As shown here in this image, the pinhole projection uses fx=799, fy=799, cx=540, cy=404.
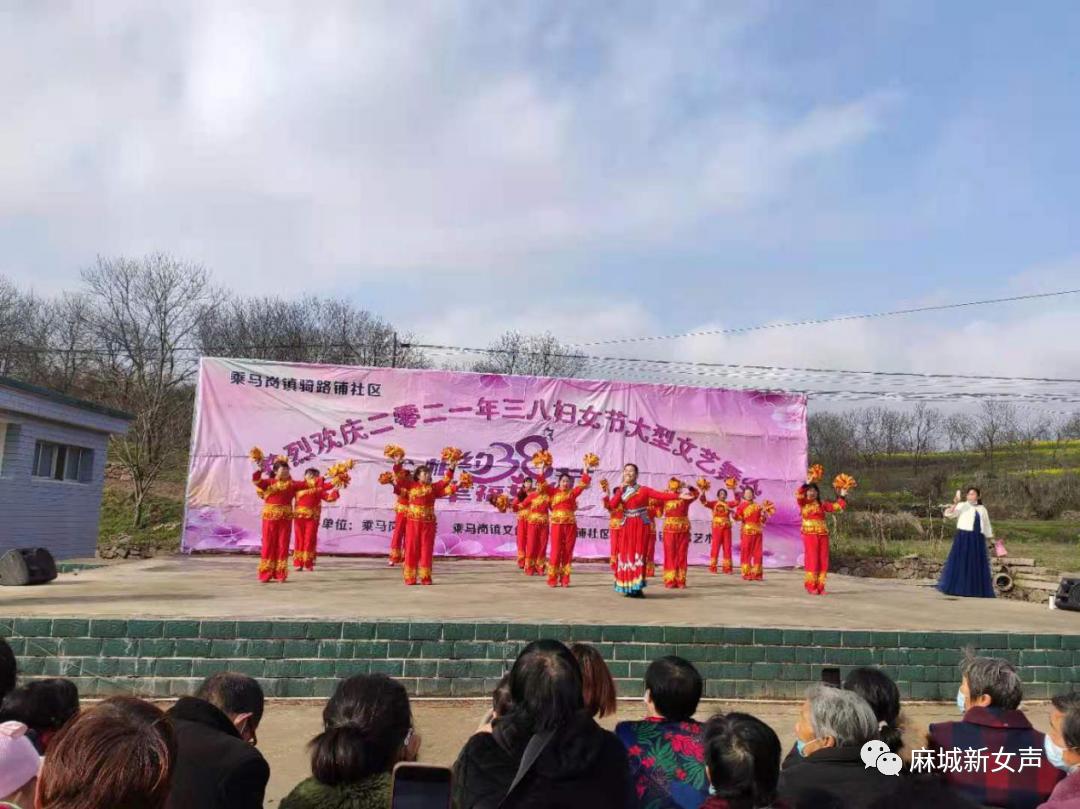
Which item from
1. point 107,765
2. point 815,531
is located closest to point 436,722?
point 107,765

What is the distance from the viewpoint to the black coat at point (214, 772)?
1.72 meters

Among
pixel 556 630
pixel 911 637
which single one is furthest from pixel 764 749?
pixel 911 637

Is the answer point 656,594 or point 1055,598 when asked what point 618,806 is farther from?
point 1055,598

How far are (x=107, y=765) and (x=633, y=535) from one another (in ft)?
24.8

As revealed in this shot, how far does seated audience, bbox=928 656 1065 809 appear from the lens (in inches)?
89.1

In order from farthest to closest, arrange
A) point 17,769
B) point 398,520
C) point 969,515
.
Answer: point 398,520 → point 969,515 → point 17,769

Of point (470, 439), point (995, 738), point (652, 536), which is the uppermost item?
point (470, 439)

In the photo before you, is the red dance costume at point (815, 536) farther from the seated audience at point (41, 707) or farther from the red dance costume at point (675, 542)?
the seated audience at point (41, 707)

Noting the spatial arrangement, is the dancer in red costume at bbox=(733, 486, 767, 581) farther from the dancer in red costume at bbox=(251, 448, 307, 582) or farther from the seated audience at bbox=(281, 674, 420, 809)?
the seated audience at bbox=(281, 674, 420, 809)

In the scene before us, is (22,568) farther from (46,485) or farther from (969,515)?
(969,515)

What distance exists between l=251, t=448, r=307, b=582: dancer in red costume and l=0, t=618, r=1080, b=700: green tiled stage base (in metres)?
3.45

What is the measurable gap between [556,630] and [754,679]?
152cm

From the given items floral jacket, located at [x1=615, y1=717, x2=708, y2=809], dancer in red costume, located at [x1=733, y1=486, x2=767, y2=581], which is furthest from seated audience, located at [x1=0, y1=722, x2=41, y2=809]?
dancer in red costume, located at [x1=733, y1=486, x2=767, y2=581]

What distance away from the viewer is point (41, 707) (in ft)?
7.20
